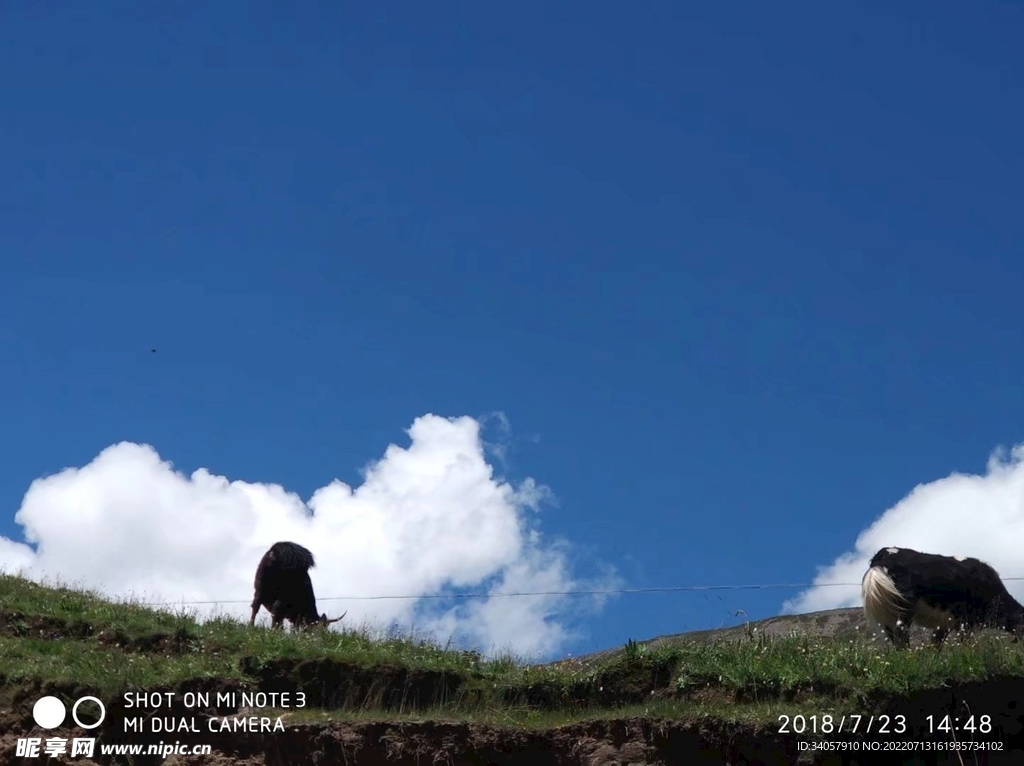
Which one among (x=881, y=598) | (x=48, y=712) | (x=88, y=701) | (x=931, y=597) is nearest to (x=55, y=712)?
(x=48, y=712)

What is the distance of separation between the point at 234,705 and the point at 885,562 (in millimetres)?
7872

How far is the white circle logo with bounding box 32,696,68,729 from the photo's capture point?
10508mm

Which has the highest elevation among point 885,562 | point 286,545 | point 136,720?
point 286,545

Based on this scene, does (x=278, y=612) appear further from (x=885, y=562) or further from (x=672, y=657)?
Answer: (x=885, y=562)

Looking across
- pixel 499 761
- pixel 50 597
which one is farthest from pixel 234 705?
pixel 50 597

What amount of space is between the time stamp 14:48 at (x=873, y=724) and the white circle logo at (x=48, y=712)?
6.61 meters

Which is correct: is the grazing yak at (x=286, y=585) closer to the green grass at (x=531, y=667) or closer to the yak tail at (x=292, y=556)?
the yak tail at (x=292, y=556)

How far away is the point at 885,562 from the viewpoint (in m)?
13.9

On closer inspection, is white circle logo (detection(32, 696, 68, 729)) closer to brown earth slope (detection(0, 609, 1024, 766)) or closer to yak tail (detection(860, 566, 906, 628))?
brown earth slope (detection(0, 609, 1024, 766))

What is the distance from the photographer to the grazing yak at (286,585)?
707 inches

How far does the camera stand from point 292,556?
1844cm

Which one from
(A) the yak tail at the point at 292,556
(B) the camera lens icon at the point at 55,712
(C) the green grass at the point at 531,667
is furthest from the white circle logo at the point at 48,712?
(A) the yak tail at the point at 292,556
